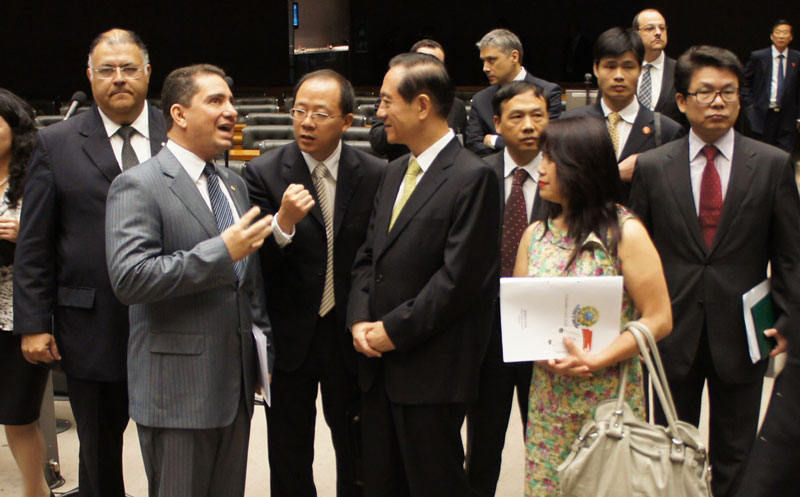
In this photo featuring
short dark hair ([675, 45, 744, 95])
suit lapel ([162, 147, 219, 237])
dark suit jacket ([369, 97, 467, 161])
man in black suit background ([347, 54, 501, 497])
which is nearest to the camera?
suit lapel ([162, 147, 219, 237])

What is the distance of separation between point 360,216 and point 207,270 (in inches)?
25.3

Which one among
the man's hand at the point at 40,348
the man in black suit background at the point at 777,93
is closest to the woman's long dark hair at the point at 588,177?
the man's hand at the point at 40,348

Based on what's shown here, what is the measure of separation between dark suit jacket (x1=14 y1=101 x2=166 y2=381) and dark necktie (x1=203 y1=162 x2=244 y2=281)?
1.38 feet

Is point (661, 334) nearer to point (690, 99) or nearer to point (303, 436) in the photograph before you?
point (690, 99)

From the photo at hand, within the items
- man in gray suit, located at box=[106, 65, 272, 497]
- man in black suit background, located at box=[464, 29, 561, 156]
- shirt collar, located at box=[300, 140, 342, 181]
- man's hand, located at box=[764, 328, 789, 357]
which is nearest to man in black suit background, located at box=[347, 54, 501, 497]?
shirt collar, located at box=[300, 140, 342, 181]

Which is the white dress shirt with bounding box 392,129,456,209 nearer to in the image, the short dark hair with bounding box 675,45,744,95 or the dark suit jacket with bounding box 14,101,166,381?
the short dark hair with bounding box 675,45,744,95

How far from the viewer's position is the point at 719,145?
240cm

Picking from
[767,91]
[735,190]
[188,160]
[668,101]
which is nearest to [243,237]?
[188,160]

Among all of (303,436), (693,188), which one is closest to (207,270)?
(303,436)

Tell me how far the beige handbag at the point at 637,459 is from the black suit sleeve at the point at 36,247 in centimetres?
146

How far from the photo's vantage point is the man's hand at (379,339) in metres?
2.04

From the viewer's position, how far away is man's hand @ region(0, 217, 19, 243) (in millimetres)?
2504

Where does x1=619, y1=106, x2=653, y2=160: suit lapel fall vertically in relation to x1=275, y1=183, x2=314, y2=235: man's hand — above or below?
above

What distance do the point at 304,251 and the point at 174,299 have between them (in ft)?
1.60
